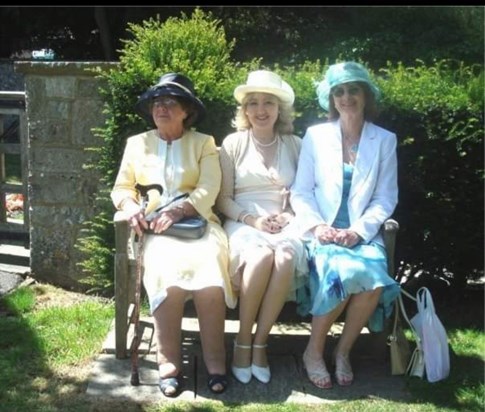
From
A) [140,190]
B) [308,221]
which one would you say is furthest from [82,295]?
[308,221]

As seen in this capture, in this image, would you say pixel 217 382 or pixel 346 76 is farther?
pixel 346 76

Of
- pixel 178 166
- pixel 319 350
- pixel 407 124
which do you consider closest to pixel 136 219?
pixel 178 166

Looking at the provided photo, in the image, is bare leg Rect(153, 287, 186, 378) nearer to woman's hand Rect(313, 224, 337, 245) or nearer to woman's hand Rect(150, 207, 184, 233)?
woman's hand Rect(150, 207, 184, 233)


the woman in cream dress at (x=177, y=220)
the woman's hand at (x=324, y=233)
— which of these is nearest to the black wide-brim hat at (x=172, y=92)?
the woman in cream dress at (x=177, y=220)

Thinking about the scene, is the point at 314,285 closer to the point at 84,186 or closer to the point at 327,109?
the point at 327,109

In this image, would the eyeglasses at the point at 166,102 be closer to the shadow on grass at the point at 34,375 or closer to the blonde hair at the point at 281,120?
the blonde hair at the point at 281,120

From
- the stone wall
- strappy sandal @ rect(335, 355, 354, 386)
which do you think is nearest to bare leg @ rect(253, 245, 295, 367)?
strappy sandal @ rect(335, 355, 354, 386)

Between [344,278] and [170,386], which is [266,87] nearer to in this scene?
A: [344,278]

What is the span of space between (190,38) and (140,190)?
3.93ft

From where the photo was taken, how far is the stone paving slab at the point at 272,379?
335cm

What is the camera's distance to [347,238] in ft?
11.7

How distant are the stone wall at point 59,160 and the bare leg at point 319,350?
6.96 ft

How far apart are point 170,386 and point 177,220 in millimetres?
841

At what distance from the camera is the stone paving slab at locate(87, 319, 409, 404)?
3352mm
